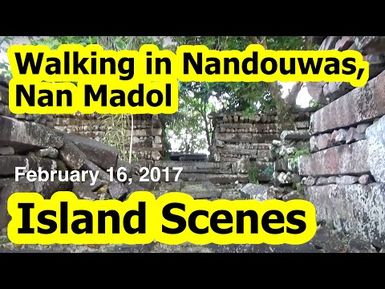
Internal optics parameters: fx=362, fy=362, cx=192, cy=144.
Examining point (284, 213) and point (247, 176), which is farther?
point (247, 176)

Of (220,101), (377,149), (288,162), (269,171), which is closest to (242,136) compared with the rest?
(220,101)

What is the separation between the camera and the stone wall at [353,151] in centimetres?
201

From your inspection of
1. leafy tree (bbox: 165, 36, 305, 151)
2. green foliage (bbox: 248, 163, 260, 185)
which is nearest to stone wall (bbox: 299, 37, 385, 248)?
green foliage (bbox: 248, 163, 260, 185)

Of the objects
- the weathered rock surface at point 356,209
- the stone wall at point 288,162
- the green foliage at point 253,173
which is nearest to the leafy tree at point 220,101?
the green foliage at point 253,173

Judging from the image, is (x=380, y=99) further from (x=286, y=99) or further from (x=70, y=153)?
(x=286, y=99)

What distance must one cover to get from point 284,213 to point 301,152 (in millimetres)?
1429

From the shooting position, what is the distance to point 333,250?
2.18 m

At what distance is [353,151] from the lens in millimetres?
2281

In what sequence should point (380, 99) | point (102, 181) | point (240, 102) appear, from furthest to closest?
point (240, 102) < point (102, 181) < point (380, 99)

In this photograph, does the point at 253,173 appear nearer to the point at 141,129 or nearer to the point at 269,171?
the point at 269,171

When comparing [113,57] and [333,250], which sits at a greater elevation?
[113,57]

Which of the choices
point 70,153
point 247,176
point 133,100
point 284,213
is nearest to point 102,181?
point 70,153

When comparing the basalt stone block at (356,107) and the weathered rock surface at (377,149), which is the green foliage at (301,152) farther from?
the weathered rock surface at (377,149)

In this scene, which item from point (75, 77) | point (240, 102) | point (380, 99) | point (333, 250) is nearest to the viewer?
A: point (380, 99)
